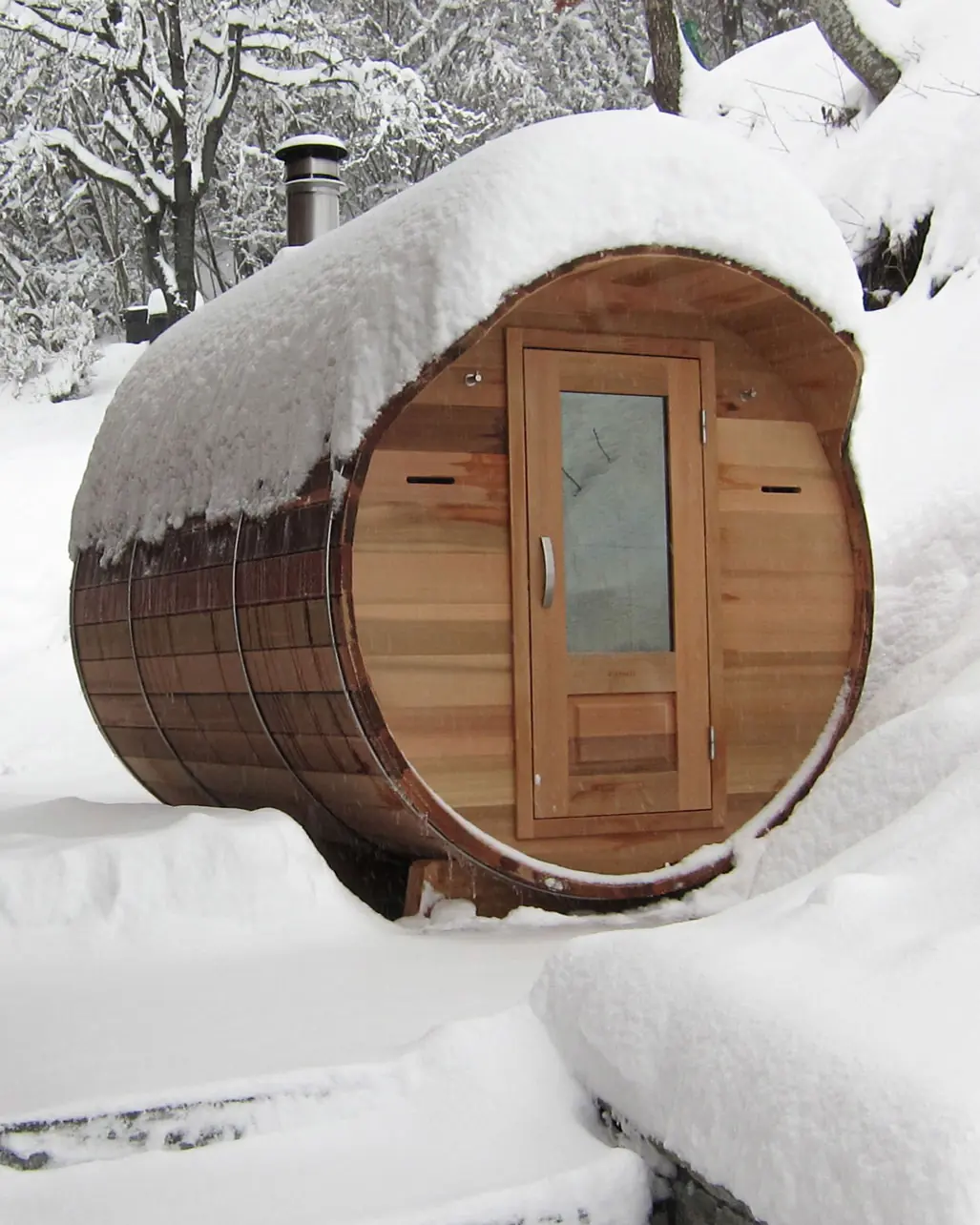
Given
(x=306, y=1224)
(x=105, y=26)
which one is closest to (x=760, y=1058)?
(x=306, y=1224)

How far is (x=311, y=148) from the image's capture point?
18.7 feet

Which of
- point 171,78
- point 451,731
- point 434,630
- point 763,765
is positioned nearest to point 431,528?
point 434,630

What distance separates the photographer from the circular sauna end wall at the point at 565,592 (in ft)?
11.8

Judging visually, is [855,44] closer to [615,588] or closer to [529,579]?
[615,588]

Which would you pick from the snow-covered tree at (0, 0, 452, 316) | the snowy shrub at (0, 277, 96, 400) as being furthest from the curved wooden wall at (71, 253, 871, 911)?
the snow-covered tree at (0, 0, 452, 316)

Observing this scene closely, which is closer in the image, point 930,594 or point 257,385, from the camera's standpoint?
point 257,385

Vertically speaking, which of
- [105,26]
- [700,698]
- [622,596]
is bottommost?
[700,698]

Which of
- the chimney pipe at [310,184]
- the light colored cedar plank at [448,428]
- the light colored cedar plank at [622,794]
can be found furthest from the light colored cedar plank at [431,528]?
the chimney pipe at [310,184]

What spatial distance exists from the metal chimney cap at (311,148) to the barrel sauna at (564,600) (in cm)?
207

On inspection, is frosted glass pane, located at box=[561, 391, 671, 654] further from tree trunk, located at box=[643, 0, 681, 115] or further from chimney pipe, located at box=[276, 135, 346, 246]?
tree trunk, located at box=[643, 0, 681, 115]

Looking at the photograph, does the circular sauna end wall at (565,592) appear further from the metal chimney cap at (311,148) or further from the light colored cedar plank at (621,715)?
the metal chimney cap at (311,148)

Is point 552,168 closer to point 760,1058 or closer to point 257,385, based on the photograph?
point 257,385

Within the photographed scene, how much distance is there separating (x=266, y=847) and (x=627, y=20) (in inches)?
624

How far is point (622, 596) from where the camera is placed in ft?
12.7
